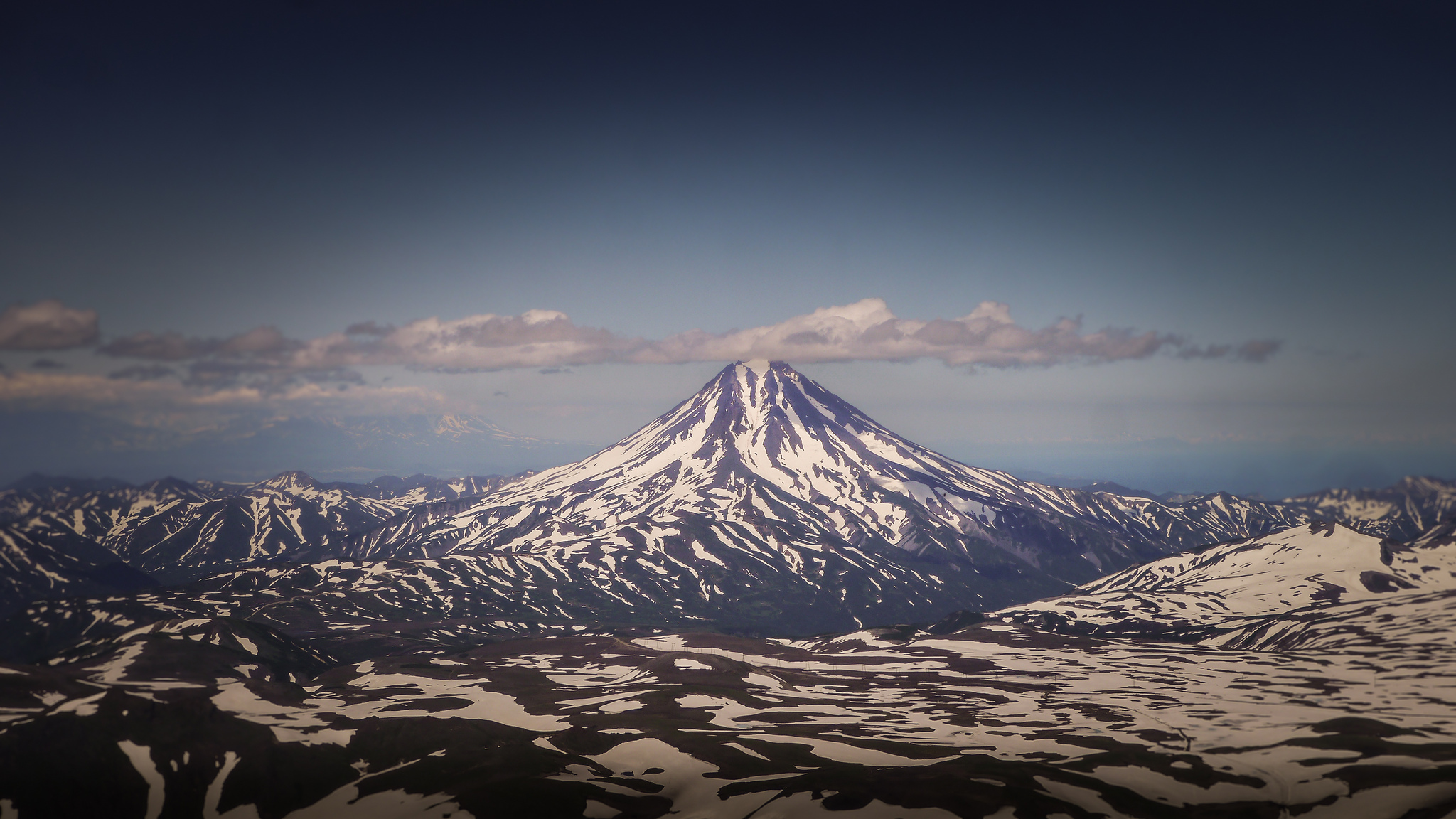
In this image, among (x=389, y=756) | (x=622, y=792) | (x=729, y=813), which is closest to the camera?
(x=729, y=813)

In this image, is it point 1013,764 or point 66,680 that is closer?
point 1013,764

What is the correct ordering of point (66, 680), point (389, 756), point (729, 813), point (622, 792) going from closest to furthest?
1. point (729, 813)
2. point (622, 792)
3. point (389, 756)
4. point (66, 680)

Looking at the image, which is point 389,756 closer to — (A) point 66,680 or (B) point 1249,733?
(A) point 66,680

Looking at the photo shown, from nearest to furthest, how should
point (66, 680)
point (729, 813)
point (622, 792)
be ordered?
point (729, 813), point (622, 792), point (66, 680)

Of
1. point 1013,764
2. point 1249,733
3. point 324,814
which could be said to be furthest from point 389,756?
point 1249,733

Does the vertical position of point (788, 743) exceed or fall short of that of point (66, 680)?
it falls short

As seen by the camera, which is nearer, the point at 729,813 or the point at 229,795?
the point at 729,813

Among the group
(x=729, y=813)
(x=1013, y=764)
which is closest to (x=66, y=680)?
(x=729, y=813)

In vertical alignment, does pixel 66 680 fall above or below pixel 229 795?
above

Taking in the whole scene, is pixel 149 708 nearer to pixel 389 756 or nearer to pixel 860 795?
pixel 389 756
